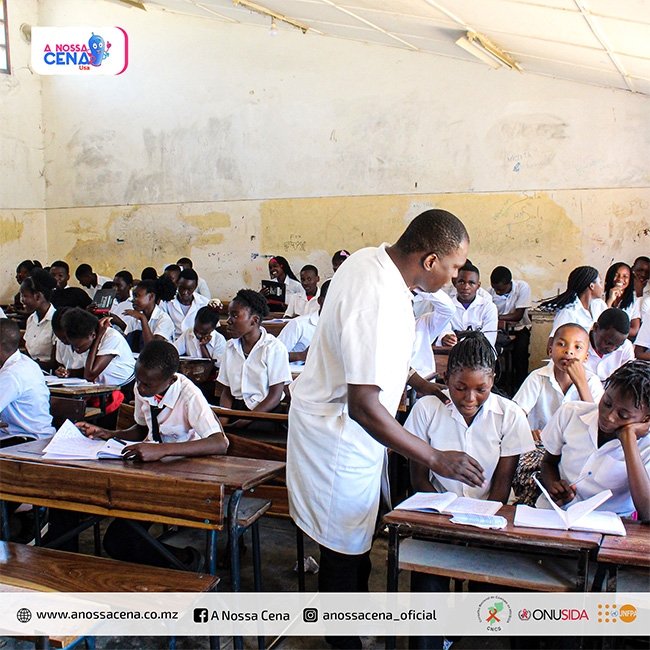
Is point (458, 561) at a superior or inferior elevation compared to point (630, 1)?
inferior

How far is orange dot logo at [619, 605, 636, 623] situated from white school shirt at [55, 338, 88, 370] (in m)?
3.82

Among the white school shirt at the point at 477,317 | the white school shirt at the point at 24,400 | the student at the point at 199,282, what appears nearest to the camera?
the white school shirt at the point at 24,400

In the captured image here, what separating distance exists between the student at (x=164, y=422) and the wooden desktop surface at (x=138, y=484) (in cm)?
20

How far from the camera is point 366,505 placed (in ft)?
7.55

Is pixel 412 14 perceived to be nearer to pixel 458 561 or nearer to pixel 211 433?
pixel 211 433

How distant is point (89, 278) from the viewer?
32.1ft

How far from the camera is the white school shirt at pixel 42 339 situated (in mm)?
5473

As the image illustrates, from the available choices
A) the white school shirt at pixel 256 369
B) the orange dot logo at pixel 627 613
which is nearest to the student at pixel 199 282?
the white school shirt at pixel 256 369

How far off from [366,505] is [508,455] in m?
0.54

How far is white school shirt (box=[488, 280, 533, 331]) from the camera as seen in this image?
7602mm

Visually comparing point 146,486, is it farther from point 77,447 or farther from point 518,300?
point 518,300

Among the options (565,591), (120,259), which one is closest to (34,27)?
(120,259)

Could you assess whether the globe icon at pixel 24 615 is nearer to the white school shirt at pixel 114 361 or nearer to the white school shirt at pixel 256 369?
the white school shirt at pixel 256 369

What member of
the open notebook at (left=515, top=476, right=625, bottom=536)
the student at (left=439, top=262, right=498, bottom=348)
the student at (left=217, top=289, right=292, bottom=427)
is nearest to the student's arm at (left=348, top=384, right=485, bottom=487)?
the open notebook at (left=515, top=476, right=625, bottom=536)
